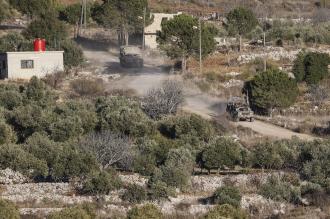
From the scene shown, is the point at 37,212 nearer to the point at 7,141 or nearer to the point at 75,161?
the point at 75,161

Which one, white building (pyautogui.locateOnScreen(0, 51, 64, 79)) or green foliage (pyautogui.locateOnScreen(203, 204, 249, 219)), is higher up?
white building (pyautogui.locateOnScreen(0, 51, 64, 79))

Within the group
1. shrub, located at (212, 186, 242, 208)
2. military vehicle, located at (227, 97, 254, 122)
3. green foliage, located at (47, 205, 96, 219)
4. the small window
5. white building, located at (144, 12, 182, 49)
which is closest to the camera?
green foliage, located at (47, 205, 96, 219)

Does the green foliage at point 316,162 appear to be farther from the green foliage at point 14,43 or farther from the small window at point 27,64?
the green foliage at point 14,43

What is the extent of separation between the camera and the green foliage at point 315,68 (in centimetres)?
5000

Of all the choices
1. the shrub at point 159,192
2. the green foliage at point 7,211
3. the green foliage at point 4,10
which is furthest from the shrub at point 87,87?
the green foliage at point 7,211

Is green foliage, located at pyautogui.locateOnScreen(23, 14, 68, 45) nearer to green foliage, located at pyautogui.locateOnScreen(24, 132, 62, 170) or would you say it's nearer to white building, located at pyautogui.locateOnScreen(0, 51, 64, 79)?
white building, located at pyautogui.locateOnScreen(0, 51, 64, 79)

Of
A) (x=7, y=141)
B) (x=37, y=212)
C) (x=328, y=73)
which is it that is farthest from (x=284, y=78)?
(x=37, y=212)

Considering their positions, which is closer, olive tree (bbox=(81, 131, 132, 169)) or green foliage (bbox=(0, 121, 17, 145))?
olive tree (bbox=(81, 131, 132, 169))

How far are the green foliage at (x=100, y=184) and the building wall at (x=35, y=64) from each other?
23.5 meters

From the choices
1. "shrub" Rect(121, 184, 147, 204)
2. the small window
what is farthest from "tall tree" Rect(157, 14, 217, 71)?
"shrub" Rect(121, 184, 147, 204)

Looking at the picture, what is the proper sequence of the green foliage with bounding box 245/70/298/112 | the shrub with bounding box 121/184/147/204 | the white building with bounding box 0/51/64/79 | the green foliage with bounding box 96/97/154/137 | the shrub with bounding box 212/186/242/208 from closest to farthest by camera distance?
the shrub with bounding box 212/186/242/208
the shrub with bounding box 121/184/147/204
the green foliage with bounding box 96/97/154/137
the green foliage with bounding box 245/70/298/112
the white building with bounding box 0/51/64/79

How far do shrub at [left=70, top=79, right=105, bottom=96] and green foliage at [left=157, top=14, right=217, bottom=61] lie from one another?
606 cm

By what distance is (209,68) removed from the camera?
54.4m

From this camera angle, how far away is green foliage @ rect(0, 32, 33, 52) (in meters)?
56.3
